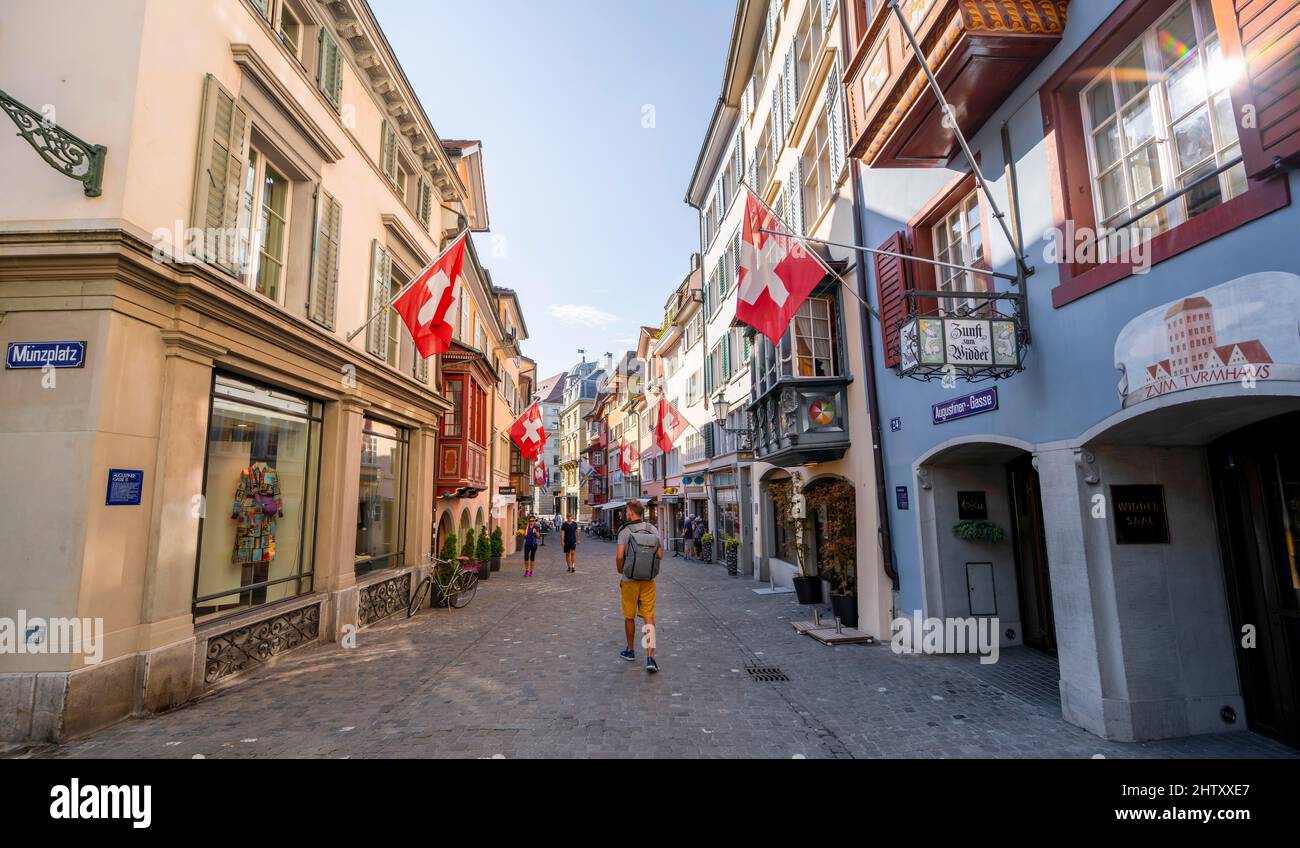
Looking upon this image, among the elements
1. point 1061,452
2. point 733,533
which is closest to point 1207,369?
point 1061,452

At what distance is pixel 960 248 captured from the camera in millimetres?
7965

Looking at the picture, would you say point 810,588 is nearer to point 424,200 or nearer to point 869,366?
point 869,366

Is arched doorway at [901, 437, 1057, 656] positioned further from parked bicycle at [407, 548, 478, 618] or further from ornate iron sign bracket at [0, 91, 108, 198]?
ornate iron sign bracket at [0, 91, 108, 198]

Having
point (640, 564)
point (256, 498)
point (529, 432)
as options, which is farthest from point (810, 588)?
point (529, 432)

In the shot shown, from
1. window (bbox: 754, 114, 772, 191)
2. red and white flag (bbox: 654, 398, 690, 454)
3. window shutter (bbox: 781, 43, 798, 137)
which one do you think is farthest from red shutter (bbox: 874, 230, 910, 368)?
red and white flag (bbox: 654, 398, 690, 454)

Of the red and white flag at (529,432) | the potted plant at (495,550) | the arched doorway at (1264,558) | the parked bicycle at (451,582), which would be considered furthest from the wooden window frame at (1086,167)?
the potted plant at (495,550)

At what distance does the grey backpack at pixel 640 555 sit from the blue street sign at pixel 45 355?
19.2 ft

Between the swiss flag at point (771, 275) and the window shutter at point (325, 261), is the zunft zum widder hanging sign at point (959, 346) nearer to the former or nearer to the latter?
the swiss flag at point (771, 275)

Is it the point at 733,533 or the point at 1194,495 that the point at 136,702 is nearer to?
the point at 1194,495

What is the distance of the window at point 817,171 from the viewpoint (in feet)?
39.5

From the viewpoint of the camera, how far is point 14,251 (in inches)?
220

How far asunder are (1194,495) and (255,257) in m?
11.1
